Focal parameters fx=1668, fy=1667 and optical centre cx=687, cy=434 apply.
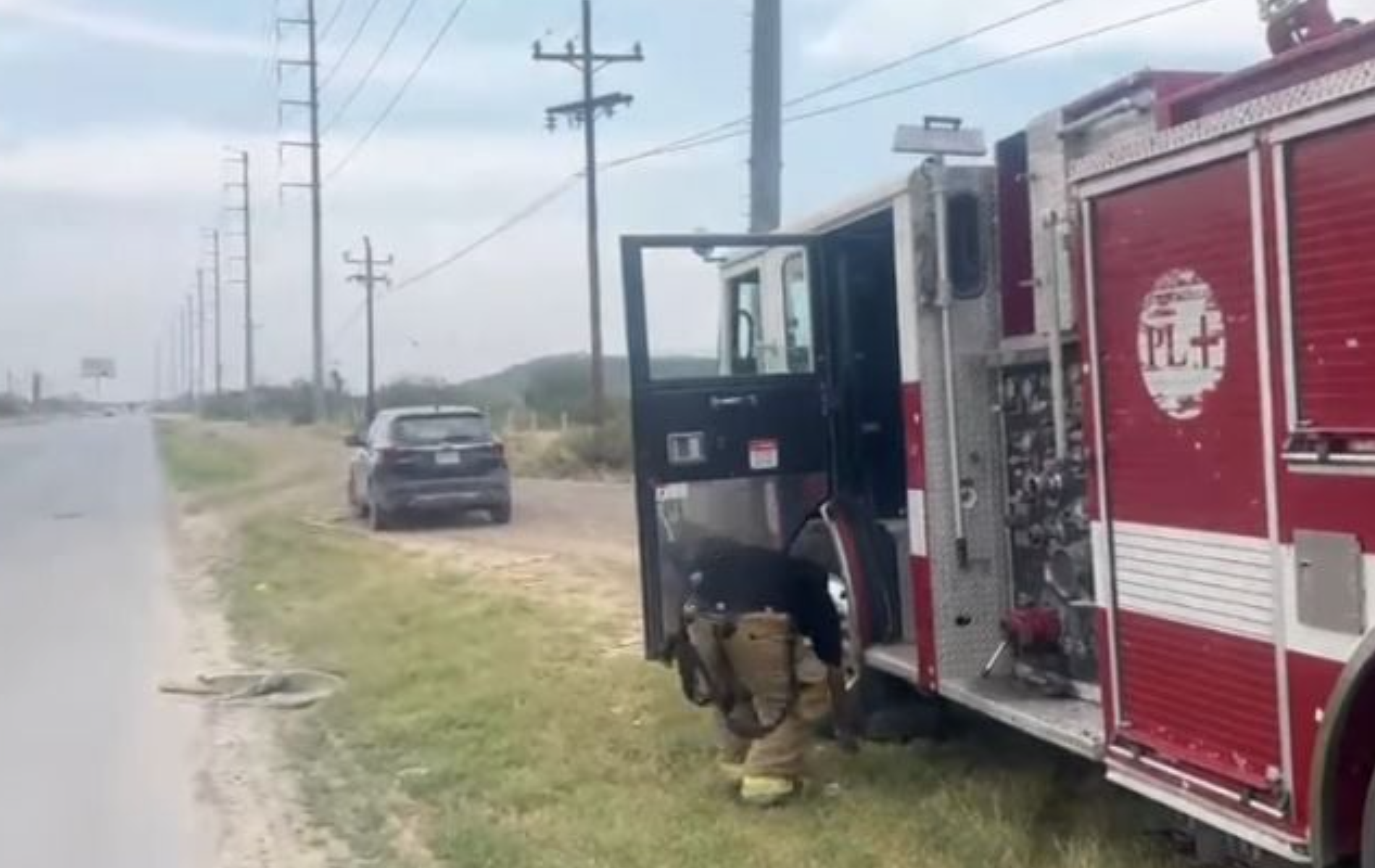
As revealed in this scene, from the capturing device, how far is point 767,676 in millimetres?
7055

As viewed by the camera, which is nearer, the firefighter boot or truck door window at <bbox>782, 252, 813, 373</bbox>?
the firefighter boot

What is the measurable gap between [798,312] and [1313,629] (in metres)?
4.24

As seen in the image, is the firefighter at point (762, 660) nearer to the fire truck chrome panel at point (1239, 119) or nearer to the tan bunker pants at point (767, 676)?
the tan bunker pants at point (767, 676)

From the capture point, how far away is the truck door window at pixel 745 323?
8.48m

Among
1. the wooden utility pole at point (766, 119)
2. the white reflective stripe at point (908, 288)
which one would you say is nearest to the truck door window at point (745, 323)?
the white reflective stripe at point (908, 288)

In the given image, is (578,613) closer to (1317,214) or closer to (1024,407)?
(1024,407)

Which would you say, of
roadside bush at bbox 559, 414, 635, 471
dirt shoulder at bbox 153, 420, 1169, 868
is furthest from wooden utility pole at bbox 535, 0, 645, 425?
dirt shoulder at bbox 153, 420, 1169, 868

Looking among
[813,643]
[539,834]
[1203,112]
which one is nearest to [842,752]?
[813,643]

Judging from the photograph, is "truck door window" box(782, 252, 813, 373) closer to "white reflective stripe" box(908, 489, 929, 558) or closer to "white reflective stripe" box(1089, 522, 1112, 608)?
"white reflective stripe" box(908, 489, 929, 558)

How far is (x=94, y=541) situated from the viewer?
67.8 feet

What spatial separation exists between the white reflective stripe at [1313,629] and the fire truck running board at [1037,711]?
→ 46.5 inches

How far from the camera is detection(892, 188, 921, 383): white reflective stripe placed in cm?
654

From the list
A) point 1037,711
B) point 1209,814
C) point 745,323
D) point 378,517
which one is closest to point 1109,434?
point 1209,814

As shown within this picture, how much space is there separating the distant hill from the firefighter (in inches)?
1163
